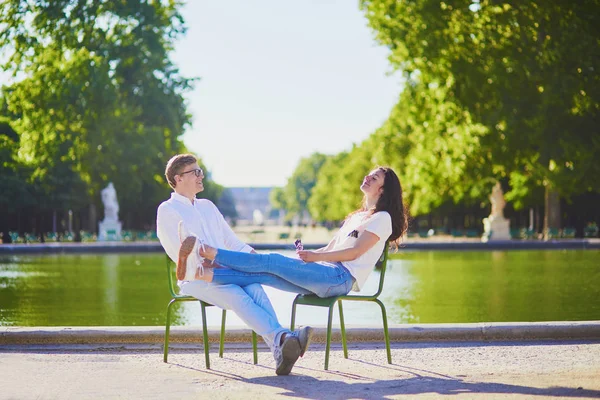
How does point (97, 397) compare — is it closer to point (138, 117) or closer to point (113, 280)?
point (113, 280)

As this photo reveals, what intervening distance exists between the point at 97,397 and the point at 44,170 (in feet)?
117

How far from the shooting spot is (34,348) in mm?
8344

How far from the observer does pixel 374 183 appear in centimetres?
755

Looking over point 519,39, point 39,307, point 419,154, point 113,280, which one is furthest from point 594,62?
point 39,307

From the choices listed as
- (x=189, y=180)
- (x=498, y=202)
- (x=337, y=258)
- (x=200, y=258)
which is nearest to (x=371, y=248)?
(x=337, y=258)

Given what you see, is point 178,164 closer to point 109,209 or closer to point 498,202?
point 498,202

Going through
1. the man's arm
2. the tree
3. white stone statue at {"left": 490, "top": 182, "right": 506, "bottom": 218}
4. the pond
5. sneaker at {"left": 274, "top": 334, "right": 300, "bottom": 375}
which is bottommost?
the pond

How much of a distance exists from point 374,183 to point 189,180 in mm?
1355

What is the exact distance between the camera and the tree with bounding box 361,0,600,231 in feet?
101

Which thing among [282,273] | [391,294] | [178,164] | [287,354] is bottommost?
[391,294]

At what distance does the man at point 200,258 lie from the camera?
6.79 m

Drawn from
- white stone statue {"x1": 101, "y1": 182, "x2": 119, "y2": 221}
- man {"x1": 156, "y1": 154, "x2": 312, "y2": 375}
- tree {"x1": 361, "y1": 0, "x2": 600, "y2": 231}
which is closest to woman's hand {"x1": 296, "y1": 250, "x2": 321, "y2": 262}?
man {"x1": 156, "y1": 154, "x2": 312, "y2": 375}

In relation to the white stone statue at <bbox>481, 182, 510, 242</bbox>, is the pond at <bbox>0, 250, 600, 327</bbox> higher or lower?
lower

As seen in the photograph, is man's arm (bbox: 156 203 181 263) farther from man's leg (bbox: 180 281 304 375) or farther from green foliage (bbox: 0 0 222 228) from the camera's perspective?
green foliage (bbox: 0 0 222 228)
